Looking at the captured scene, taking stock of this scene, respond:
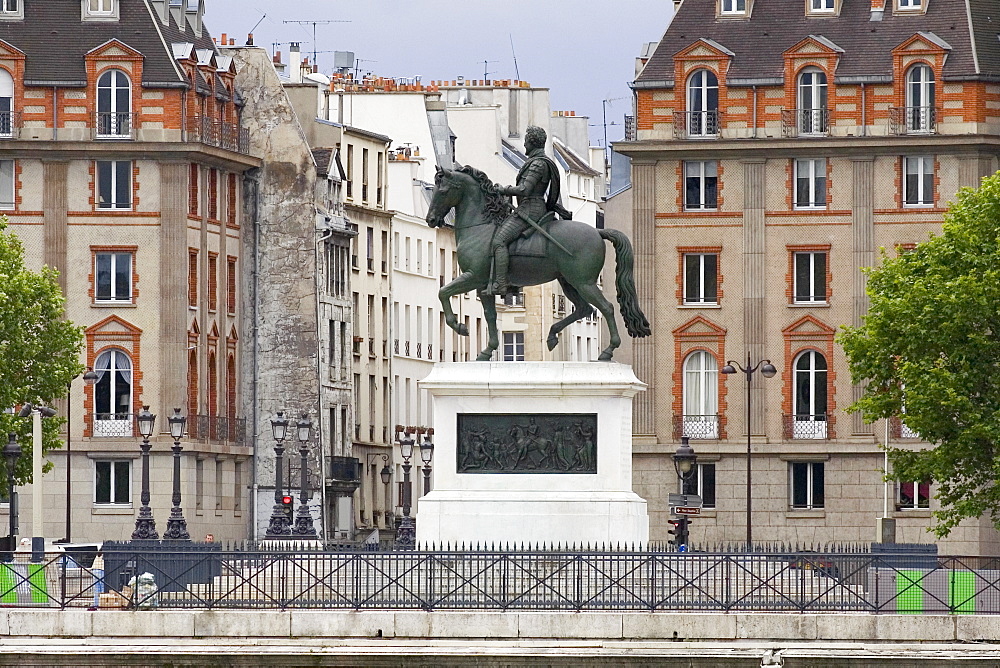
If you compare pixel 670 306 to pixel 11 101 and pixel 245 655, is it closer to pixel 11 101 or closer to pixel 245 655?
pixel 11 101

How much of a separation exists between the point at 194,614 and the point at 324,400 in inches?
2528

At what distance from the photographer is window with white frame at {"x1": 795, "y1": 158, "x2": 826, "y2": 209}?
99500mm

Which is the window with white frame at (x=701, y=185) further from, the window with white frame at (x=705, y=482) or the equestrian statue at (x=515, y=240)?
the equestrian statue at (x=515, y=240)

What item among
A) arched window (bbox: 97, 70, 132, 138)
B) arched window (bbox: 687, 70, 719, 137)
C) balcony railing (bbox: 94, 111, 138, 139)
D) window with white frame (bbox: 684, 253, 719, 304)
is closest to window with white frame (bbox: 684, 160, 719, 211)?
arched window (bbox: 687, 70, 719, 137)

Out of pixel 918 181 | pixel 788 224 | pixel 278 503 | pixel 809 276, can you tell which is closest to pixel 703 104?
pixel 788 224

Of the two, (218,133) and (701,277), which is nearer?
(701,277)

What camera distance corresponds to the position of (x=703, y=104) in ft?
328

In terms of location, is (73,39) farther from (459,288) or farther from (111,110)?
(459,288)

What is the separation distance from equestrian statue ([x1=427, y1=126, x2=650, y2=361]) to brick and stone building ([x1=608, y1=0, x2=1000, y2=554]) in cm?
4286

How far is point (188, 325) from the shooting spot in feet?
334

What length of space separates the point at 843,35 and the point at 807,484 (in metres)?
13.5

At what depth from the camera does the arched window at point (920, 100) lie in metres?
98.6

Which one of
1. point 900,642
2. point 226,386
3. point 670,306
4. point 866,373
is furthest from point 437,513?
point 226,386

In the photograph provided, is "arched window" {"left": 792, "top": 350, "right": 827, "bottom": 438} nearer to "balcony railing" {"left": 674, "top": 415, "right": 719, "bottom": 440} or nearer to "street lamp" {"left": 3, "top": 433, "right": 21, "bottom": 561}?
"balcony railing" {"left": 674, "top": 415, "right": 719, "bottom": 440}
